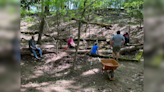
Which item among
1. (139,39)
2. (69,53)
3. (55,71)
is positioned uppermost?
(139,39)

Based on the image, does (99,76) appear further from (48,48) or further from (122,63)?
(48,48)

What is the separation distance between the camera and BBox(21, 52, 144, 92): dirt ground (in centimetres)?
456

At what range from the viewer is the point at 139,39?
12.0 meters

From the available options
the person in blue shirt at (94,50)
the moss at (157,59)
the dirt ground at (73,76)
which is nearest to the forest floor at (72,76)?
the dirt ground at (73,76)

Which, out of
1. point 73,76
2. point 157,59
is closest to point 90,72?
point 73,76

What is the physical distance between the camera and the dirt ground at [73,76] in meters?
4.56

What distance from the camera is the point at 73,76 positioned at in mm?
5914

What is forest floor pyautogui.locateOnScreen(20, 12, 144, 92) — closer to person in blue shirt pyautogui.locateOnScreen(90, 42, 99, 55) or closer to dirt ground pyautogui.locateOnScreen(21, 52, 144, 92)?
dirt ground pyautogui.locateOnScreen(21, 52, 144, 92)

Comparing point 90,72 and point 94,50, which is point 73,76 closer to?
point 90,72

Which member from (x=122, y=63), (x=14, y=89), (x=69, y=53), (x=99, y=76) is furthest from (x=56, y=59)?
(x=14, y=89)

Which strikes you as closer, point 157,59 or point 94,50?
point 157,59

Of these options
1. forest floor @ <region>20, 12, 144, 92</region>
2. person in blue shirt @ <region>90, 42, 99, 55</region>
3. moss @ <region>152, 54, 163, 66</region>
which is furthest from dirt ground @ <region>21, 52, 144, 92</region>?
moss @ <region>152, 54, 163, 66</region>

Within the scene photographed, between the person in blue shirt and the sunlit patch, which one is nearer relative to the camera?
the sunlit patch

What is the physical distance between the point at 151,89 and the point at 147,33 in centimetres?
34
